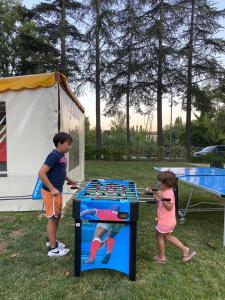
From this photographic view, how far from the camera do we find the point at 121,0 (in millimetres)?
26594

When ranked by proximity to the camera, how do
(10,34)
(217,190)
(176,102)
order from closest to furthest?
(217,190) → (176,102) → (10,34)

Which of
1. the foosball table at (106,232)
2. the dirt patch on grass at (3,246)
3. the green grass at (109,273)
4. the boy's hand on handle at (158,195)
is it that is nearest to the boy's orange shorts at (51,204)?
the green grass at (109,273)

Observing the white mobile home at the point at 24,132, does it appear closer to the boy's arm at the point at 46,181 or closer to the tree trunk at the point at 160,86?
the boy's arm at the point at 46,181

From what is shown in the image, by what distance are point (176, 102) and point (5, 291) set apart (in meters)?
25.6

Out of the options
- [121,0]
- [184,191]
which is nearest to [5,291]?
[184,191]

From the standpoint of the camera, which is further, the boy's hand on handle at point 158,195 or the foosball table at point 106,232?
the boy's hand on handle at point 158,195

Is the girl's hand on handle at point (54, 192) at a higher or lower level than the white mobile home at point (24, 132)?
lower

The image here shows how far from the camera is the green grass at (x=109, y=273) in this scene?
137 inches

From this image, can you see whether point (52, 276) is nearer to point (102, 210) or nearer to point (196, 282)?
point (102, 210)

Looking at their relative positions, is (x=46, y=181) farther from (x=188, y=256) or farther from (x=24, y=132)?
(x=24, y=132)

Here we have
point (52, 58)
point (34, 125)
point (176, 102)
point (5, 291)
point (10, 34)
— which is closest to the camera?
point (5, 291)

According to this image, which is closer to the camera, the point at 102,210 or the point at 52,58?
the point at 102,210

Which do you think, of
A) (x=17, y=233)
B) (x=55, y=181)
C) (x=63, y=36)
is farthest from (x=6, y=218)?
(x=63, y=36)

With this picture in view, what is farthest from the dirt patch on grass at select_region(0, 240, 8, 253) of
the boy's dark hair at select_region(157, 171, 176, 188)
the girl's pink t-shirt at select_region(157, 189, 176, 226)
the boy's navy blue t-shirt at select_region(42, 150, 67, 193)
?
the boy's dark hair at select_region(157, 171, 176, 188)
